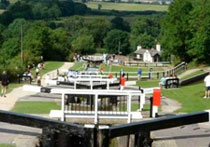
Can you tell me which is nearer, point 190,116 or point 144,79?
point 190,116

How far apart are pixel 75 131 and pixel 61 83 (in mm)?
16832

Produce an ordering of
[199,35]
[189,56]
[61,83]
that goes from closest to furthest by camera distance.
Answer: [61,83]
[199,35]
[189,56]

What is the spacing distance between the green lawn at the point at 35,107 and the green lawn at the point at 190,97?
5762 millimetres

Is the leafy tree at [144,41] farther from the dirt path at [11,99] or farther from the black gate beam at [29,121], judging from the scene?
the black gate beam at [29,121]

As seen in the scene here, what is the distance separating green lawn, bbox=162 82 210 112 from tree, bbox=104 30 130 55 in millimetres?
133049

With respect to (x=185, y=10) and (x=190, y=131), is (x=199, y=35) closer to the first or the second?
(x=185, y=10)

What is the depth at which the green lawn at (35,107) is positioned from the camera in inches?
958

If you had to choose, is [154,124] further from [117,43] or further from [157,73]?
[117,43]

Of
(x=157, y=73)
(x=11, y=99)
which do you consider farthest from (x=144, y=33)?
(x=11, y=99)

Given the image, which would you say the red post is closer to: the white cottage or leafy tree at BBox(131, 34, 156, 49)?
the white cottage

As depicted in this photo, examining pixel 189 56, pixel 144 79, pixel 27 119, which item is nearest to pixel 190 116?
pixel 27 119

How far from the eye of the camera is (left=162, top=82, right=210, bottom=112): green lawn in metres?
26.3

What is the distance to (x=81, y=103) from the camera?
2162 centimetres

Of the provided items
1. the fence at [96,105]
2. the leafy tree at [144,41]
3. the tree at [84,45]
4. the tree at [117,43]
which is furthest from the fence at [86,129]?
the tree at [117,43]
